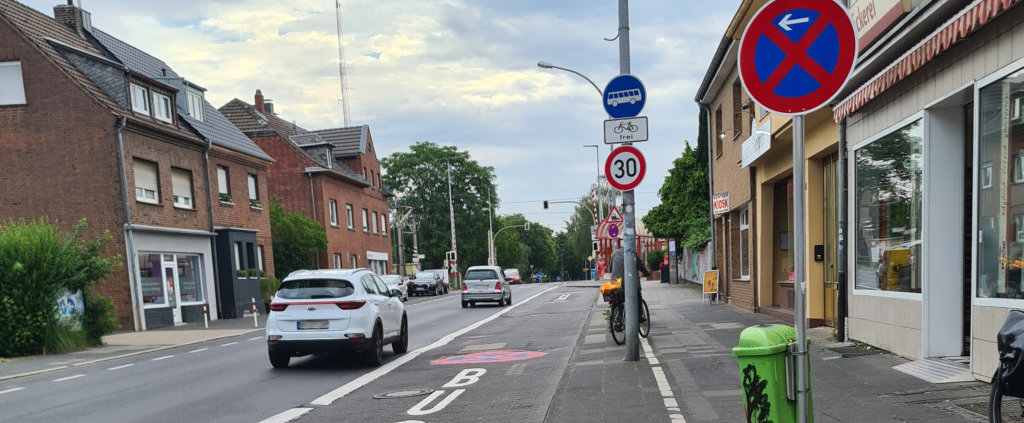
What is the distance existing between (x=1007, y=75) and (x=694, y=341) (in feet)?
22.3

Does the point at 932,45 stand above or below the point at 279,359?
above

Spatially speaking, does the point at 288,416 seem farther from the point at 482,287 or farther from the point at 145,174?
the point at 482,287

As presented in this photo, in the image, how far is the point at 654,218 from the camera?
131 feet

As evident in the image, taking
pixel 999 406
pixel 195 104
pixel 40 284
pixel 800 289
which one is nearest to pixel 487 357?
pixel 999 406

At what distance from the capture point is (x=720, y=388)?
756cm

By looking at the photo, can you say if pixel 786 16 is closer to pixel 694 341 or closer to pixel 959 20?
pixel 959 20

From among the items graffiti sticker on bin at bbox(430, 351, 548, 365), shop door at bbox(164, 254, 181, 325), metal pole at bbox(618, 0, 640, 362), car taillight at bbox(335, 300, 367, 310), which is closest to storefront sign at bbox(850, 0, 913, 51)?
metal pole at bbox(618, 0, 640, 362)

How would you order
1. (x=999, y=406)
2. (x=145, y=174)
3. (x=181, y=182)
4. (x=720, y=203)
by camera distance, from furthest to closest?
(x=181, y=182)
(x=145, y=174)
(x=720, y=203)
(x=999, y=406)

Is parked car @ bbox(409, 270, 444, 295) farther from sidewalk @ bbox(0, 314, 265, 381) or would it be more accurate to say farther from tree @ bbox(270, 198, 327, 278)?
sidewalk @ bbox(0, 314, 265, 381)

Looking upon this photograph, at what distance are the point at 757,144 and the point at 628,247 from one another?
20.4 ft

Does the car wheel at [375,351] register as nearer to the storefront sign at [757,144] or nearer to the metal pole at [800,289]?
the storefront sign at [757,144]

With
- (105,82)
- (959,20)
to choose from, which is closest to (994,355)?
(959,20)

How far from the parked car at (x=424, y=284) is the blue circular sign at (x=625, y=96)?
3347 cm

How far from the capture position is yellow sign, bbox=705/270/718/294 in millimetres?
21938
